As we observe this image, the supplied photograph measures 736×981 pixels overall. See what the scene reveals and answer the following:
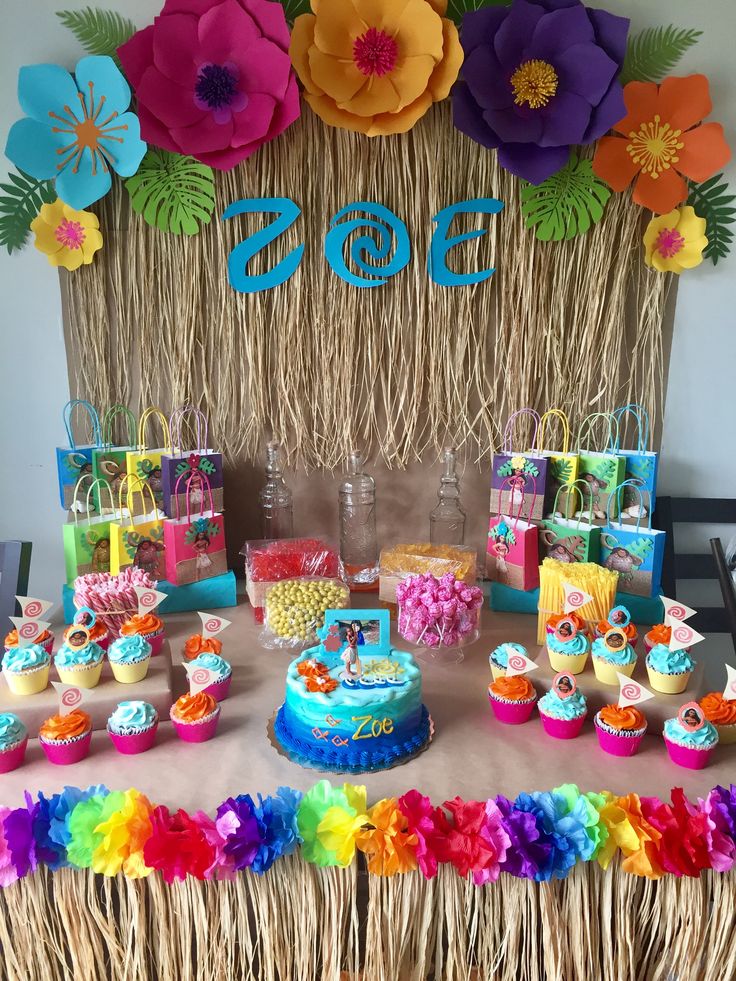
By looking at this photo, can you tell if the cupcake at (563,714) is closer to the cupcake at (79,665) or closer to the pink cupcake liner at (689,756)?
the pink cupcake liner at (689,756)

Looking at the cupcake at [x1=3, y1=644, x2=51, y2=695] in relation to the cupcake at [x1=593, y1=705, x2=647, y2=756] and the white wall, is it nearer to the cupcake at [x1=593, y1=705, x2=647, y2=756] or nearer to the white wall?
the white wall

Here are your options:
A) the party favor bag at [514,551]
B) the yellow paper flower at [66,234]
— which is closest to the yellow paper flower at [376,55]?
the yellow paper flower at [66,234]

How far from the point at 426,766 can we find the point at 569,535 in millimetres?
791

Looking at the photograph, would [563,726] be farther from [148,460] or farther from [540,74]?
[540,74]

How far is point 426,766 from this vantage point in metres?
1.26

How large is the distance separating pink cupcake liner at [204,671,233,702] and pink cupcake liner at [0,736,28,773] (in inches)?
13.0

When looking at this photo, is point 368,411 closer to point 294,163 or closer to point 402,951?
point 294,163

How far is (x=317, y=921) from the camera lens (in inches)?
42.8

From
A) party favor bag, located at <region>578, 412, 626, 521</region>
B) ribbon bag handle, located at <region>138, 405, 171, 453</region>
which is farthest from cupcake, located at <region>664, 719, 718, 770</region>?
ribbon bag handle, located at <region>138, 405, 171, 453</region>

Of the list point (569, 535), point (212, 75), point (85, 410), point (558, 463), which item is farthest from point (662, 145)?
point (85, 410)

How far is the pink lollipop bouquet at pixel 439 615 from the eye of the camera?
1577mm

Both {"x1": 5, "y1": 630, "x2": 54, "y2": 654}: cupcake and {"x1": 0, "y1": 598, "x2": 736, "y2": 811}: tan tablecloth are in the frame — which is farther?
{"x1": 5, "y1": 630, "x2": 54, "y2": 654}: cupcake

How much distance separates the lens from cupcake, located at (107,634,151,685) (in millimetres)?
1395

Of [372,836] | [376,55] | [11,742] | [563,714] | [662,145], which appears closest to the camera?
[372,836]
